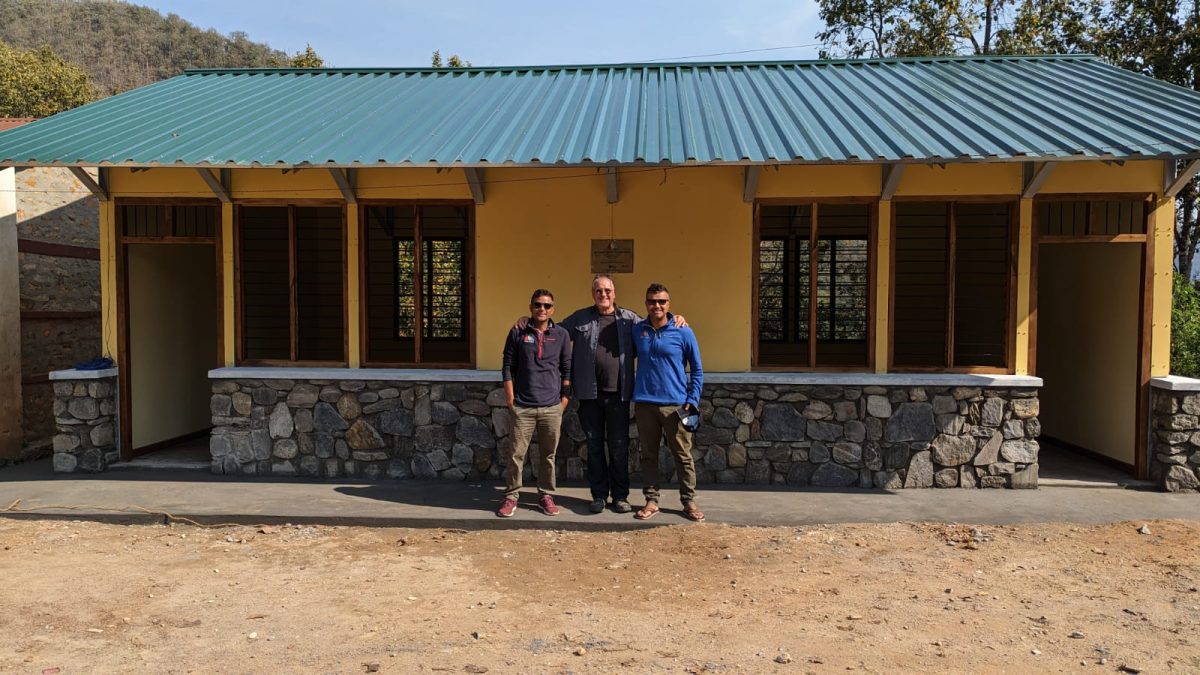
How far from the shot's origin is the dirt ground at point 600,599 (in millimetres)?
3666

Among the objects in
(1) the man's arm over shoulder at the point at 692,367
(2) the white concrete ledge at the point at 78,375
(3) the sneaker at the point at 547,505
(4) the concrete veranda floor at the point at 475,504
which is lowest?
(4) the concrete veranda floor at the point at 475,504

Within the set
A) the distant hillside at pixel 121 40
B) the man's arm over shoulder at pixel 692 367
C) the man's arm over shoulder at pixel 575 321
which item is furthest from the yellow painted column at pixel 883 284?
the distant hillside at pixel 121 40

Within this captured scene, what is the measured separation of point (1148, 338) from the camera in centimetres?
661

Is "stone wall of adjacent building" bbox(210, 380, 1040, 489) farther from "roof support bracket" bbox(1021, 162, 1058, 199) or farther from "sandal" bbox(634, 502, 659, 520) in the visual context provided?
"roof support bracket" bbox(1021, 162, 1058, 199)

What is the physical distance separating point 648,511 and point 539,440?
1.01 meters

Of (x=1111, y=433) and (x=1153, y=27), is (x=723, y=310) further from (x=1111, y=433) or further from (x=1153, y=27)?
(x=1153, y=27)

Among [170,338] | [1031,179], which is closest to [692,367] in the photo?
[1031,179]

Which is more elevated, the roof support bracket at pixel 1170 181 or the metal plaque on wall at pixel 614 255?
the roof support bracket at pixel 1170 181

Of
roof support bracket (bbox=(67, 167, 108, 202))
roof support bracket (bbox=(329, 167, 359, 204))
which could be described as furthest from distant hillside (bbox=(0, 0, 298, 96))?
roof support bracket (bbox=(329, 167, 359, 204))

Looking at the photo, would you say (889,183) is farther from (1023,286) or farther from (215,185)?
(215,185)

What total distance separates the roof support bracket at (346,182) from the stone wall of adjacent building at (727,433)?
1.67 metres

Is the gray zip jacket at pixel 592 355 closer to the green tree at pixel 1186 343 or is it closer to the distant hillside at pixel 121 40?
the green tree at pixel 1186 343

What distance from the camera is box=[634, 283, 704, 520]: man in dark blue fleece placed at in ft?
18.8

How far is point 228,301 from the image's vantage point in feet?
23.3
